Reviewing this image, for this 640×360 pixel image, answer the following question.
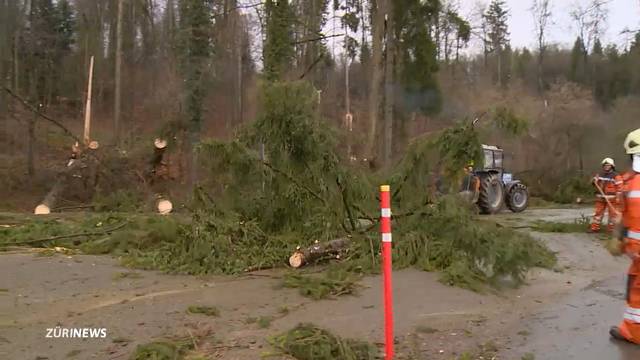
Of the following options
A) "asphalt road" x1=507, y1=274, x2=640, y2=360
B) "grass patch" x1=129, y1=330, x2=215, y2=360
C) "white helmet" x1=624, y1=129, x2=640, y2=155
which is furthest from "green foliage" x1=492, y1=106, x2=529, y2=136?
"grass patch" x1=129, y1=330, x2=215, y2=360

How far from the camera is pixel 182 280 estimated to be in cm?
754

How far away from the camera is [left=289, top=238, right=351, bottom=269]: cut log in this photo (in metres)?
8.12

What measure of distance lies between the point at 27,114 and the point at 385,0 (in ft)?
50.4

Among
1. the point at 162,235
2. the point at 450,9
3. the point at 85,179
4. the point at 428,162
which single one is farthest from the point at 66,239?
the point at 450,9

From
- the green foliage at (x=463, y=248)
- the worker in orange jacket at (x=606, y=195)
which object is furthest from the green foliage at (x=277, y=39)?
the green foliage at (x=463, y=248)

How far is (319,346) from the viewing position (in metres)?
4.65

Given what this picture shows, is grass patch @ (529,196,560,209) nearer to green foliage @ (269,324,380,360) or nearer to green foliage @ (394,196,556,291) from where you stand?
green foliage @ (394,196,556,291)

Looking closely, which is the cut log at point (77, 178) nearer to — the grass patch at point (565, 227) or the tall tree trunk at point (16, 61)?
the grass patch at point (565, 227)

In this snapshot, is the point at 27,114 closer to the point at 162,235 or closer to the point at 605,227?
the point at 162,235

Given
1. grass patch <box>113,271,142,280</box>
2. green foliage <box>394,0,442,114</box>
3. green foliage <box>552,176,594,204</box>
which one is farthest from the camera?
green foliage <box>394,0,442,114</box>

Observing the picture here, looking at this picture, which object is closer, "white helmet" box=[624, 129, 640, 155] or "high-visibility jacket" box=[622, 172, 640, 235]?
"high-visibility jacket" box=[622, 172, 640, 235]

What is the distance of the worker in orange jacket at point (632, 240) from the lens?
16.4ft

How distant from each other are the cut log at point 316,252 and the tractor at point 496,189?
806 cm

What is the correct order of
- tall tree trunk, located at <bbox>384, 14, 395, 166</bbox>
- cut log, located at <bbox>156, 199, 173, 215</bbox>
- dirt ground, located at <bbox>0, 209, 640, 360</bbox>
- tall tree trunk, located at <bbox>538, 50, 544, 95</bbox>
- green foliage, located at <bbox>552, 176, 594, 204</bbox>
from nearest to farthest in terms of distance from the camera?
dirt ground, located at <bbox>0, 209, 640, 360</bbox>, cut log, located at <bbox>156, 199, 173, 215</bbox>, tall tree trunk, located at <bbox>384, 14, 395, 166</bbox>, green foliage, located at <bbox>552, 176, 594, 204</bbox>, tall tree trunk, located at <bbox>538, 50, 544, 95</bbox>
